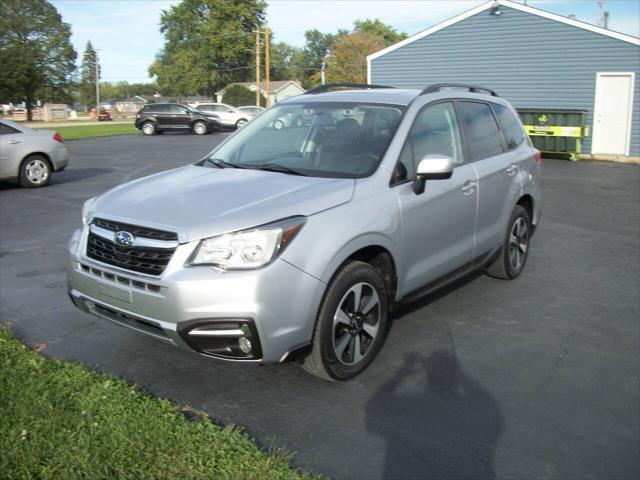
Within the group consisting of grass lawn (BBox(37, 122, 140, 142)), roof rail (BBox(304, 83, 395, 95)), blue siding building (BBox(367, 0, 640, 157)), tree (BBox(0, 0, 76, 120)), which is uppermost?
tree (BBox(0, 0, 76, 120))

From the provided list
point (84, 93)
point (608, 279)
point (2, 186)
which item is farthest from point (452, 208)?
point (84, 93)

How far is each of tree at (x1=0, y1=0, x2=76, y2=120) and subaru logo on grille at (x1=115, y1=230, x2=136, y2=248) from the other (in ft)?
230

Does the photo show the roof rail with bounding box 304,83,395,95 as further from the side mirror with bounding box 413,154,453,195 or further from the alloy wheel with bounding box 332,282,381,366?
the alloy wheel with bounding box 332,282,381,366

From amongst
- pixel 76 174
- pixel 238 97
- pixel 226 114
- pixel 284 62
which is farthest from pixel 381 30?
pixel 76 174

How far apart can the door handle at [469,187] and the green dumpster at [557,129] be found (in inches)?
624

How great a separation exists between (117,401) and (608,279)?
5109 mm

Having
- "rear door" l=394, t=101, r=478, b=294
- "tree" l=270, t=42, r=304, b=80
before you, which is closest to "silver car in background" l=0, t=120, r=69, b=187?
"rear door" l=394, t=101, r=478, b=294

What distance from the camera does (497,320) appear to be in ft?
17.1

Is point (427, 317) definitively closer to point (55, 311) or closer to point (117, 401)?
point (117, 401)

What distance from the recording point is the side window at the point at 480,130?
213 inches

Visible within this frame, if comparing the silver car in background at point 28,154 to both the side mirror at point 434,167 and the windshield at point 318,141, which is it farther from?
the side mirror at point 434,167

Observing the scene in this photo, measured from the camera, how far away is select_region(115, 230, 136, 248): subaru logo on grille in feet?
11.9

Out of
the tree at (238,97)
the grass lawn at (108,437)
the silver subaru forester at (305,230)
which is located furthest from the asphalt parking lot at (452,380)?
the tree at (238,97)

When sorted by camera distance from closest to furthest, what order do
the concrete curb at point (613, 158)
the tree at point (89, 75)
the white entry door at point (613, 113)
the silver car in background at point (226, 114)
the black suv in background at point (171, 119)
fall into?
the concrete curb at point (613, 158)
the white entry door at point (613, 113)
the black suv in background at point (171, 119)
the silver car in background at point (226, 114)
the tree at point (89, 75)
